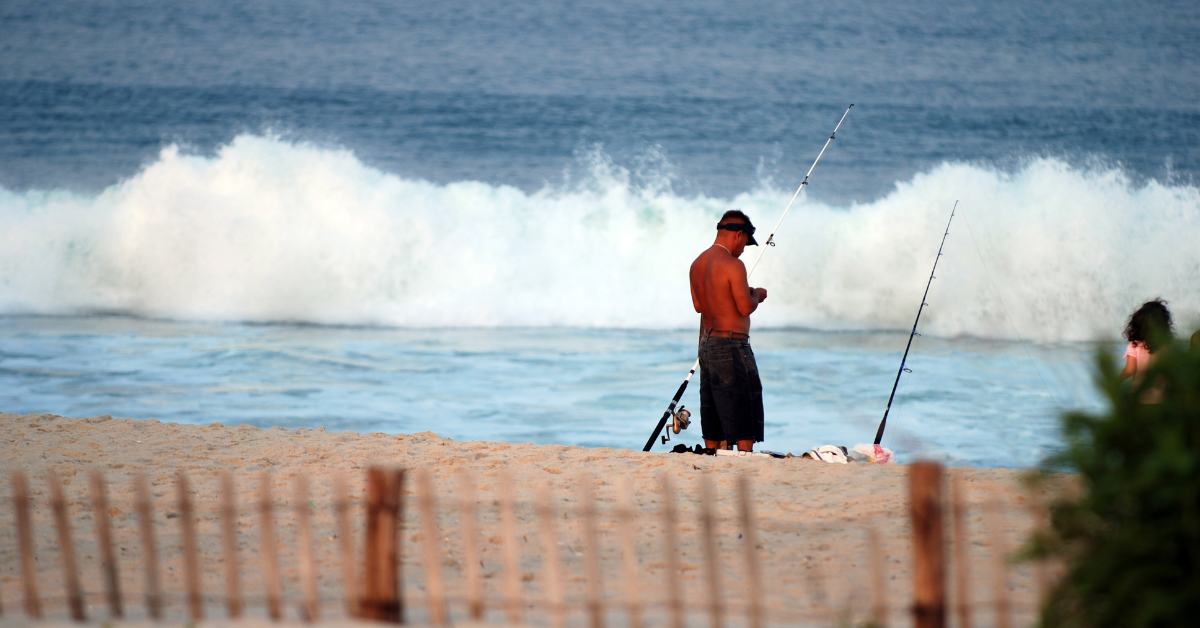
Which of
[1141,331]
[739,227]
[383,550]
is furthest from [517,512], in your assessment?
[1141,331]

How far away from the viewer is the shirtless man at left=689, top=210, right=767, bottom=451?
548 cm

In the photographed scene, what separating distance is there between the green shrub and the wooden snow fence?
32 centimetres

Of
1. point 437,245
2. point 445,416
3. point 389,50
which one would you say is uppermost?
point 389,50

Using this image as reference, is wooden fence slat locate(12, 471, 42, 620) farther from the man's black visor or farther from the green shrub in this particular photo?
the man's black visor

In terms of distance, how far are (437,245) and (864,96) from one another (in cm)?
901

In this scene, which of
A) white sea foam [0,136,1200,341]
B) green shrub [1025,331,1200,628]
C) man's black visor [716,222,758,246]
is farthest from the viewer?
white sea foam [0,136,1200,341]

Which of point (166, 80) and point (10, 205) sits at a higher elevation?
point (166, 80)

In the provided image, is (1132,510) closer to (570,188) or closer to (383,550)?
(383,550)

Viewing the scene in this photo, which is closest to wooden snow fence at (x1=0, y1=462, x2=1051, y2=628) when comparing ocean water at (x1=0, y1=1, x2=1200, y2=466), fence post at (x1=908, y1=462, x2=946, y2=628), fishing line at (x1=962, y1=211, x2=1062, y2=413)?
fence post at (x1=908, y1=462, x2=946, y2=628)

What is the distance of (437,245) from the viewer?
15.9 metres

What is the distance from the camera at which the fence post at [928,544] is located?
2.44 meters

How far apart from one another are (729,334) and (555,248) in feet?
35.3

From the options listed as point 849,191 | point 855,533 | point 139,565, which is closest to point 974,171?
point 849,191

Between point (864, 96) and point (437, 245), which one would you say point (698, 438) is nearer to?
point (437, 245)
